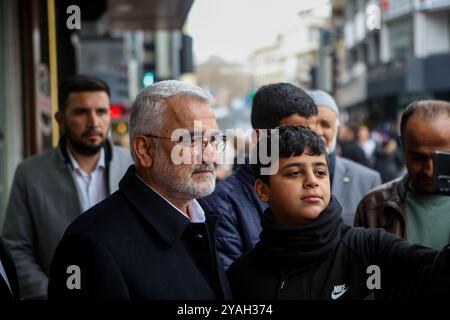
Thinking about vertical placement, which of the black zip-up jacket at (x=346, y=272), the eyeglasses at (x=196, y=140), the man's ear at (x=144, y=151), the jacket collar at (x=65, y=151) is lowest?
the black zip-up jacket at (x=346, y=272)

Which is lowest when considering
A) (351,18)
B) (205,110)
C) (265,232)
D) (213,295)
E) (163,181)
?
(213,295)

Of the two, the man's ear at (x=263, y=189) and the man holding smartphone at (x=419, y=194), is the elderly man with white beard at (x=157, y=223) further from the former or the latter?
the man holding smartphone at (x=419, y=194)

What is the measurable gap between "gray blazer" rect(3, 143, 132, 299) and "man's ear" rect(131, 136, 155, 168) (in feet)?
5.61

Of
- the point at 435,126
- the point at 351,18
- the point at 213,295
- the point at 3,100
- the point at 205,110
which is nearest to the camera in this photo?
the point at 213,295

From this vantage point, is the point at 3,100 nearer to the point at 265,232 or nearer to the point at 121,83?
the point at 265,232

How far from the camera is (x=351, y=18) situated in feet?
164

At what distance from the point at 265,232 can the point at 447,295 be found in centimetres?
75

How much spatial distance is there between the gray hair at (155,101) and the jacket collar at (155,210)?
170mm

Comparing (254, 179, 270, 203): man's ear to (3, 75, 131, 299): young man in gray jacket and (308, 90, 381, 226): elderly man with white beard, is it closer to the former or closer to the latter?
(308, 90, 381, 226): elderly man with white beard

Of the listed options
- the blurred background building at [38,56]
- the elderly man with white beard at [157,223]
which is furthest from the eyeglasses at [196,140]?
the blurred background building at [38,56]

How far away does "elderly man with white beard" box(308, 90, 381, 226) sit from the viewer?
4.66 metres

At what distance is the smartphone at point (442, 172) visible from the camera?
7.67 feet

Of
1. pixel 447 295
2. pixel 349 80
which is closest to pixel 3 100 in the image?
pixel 447 295

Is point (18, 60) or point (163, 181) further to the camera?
point (18, 60)
